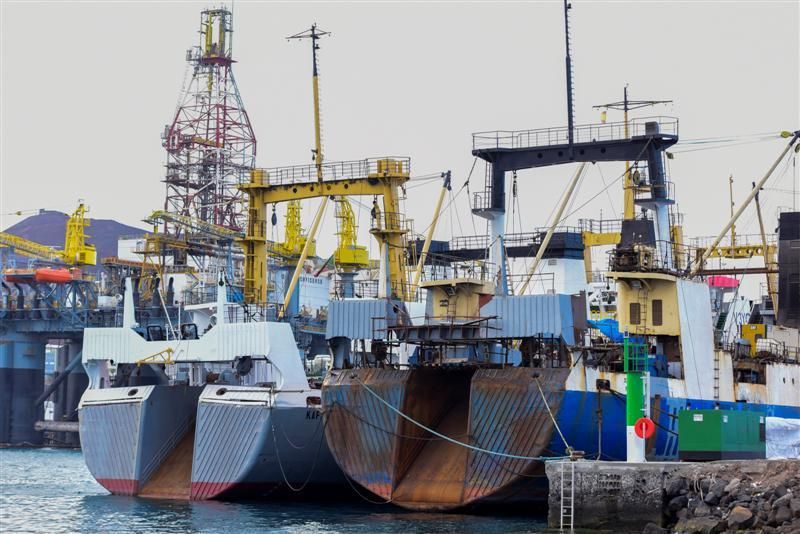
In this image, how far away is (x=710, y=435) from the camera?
38094 mm

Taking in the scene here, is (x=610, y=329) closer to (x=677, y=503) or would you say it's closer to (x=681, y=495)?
(x=681, y=495)

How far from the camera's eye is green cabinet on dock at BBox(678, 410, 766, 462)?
125 feet

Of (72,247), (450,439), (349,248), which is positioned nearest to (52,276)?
(72,247)

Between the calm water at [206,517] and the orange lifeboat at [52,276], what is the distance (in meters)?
39.7

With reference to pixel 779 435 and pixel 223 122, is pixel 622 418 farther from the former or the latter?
pixel 223 122

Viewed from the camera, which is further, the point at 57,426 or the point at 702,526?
the point at 57,426

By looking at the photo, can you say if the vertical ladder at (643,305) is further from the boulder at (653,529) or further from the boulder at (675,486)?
the boulder at (653,529)

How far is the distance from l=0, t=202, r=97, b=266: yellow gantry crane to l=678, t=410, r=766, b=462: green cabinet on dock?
191ft

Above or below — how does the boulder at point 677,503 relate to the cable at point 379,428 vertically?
below

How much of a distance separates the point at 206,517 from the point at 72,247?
5308 cm

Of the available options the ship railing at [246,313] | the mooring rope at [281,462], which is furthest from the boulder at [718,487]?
the ship railing at [246,313]

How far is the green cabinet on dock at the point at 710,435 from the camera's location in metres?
38.0

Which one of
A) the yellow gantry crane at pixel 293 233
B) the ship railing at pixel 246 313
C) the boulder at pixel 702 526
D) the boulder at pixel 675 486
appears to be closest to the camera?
the boulder at pixel 702 526

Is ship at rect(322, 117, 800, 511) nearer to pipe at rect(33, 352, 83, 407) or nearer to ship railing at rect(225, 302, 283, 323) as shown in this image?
ship railing at rect(225, 302, 283, 323)
